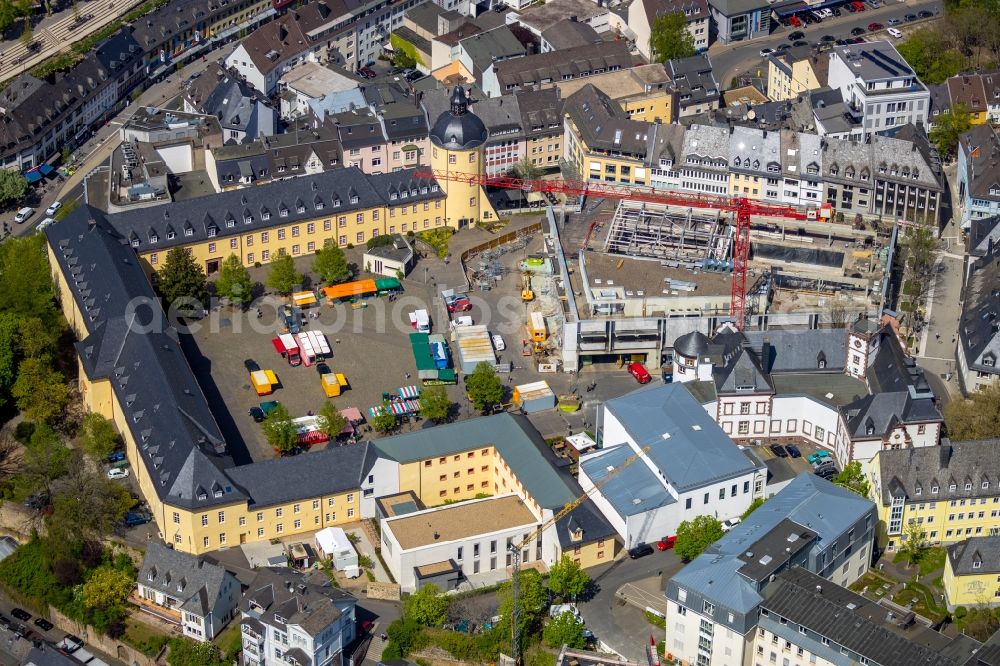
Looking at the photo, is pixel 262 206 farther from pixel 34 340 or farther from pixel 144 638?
pixel 144 638

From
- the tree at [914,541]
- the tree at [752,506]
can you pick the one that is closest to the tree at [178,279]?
the tree at [752,506]

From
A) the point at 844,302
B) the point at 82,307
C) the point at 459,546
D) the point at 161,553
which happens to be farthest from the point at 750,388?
the point at 82,307

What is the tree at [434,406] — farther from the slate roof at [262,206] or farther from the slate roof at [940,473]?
the slate roof at [940,473]

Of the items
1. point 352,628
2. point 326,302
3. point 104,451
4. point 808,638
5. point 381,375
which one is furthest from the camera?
point 326,302

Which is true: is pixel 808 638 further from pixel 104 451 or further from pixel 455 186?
pixel 455 186

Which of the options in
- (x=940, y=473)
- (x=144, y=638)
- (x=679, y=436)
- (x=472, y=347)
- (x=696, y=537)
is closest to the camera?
(x=144, y=638)

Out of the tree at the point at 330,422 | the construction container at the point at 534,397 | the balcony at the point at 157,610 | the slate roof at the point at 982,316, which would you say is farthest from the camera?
the construction container at the point at 534,397

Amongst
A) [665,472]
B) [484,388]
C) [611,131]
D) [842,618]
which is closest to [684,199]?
[611,131]
